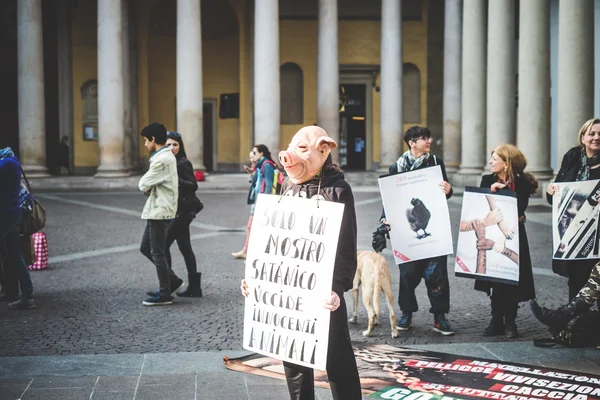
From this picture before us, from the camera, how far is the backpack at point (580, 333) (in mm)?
6805

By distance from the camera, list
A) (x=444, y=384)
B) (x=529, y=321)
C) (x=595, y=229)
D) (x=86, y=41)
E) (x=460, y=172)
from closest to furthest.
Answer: (x=444, y=384)
(x=595, y=229)
(x=529, y=321)
(x=460, y=172)
(x=86, y=41)

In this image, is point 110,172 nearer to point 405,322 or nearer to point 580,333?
point 405,322

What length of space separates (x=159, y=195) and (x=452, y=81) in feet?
63.4

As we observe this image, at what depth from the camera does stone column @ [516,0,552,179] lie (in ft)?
61.6

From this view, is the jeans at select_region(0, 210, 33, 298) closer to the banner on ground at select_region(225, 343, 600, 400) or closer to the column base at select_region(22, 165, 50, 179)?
the banner on ground at select_region(225, 343, 600, 400)

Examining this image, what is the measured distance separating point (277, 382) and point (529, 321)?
3.25 m

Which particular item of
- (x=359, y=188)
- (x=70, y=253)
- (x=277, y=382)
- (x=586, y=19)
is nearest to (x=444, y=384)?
(x=277, y=382)

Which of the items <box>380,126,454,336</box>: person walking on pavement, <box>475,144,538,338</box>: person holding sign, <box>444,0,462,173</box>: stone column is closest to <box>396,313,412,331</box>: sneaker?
<box>380,126,454,336</box>: person walking on pavement

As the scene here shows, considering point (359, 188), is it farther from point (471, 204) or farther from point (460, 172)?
point (471, 204)

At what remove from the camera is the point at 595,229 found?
22.7 feet

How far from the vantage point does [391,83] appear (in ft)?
86.2

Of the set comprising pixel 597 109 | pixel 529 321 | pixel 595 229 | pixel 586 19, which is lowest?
pixel 529 321

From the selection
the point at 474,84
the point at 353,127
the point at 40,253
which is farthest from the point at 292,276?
the point at 353,127

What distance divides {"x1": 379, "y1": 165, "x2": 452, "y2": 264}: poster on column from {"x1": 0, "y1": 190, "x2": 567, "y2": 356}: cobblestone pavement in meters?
0.78
